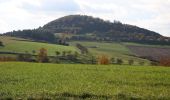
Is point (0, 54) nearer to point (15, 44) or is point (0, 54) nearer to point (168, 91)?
point (15, 44)

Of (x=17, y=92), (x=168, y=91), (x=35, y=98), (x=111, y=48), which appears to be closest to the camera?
(x=35, y=98)

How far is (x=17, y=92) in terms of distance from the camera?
22.7 meters

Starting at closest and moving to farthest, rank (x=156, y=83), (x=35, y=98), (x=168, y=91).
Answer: (x=35, y=98)
(x=168, y=91)
(x=156, y=83)

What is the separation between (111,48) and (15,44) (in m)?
50.5

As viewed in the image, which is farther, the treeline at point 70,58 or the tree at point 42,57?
the treeline at point 70,58

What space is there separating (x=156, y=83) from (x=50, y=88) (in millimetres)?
8688

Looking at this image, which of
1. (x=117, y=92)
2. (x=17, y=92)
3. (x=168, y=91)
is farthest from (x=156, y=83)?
(x=17, y=92)

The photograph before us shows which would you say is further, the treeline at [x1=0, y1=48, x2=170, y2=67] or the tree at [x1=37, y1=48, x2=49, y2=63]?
the treeline at [x1=0, y1=48, x2=170, y2=67]

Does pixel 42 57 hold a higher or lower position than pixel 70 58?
higher

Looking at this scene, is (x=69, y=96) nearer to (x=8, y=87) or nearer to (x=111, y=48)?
(x=8, y=87)

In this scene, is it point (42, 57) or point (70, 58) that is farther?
point (70, 58)

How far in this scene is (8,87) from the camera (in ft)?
82.9

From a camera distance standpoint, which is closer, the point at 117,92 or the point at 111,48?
the point at 117,92

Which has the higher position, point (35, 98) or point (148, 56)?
point (35, 98)
